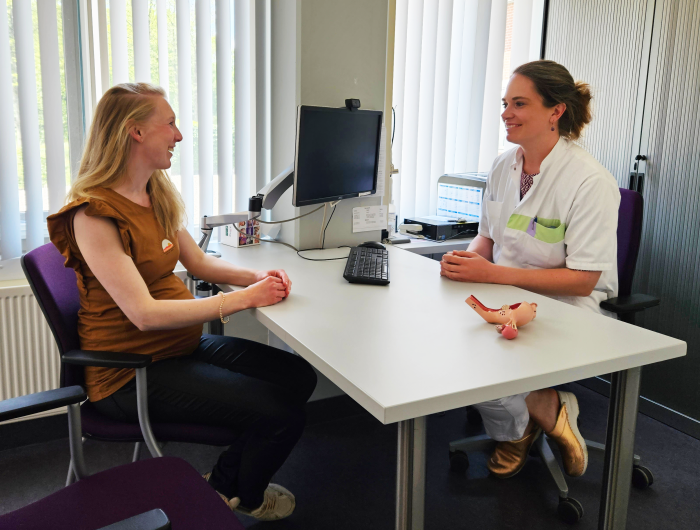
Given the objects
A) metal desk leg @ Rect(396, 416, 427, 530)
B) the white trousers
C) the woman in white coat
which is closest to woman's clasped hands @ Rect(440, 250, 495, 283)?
the woman in white coat

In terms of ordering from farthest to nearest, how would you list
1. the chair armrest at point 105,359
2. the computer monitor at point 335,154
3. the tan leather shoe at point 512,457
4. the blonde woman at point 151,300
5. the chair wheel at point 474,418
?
1. the chair wheel at point 474,418
2. the tan leather shoe at point 512,457
3. the computer monitor at point 335,154
4. the blonde woman at point 151,300
5. the chair armrest at point 105,359

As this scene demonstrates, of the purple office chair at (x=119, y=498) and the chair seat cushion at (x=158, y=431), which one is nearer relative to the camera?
the purple office chair at (x=119, y=498)

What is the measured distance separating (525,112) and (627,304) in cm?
71

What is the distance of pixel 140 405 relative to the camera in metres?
1.40

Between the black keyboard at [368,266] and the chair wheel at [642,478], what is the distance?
1143 millimetres

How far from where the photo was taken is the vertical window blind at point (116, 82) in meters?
2.11

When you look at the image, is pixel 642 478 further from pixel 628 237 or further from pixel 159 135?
pixel 159 135

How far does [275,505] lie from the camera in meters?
1.77

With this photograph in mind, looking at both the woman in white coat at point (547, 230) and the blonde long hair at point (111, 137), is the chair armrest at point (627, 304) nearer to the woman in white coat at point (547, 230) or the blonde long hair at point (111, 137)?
the woman in white coat at point (547, 230)

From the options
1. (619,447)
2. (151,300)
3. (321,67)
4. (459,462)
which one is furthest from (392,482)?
(321,67)

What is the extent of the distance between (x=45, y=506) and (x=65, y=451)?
1331mm

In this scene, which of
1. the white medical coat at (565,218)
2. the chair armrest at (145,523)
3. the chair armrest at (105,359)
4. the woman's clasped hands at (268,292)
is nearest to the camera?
the chair armrest at (145,523)

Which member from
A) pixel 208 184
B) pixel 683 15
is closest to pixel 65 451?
pixel 208 184

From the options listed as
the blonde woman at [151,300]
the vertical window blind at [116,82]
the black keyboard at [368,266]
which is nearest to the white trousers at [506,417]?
the black keyboard at [368,266]
